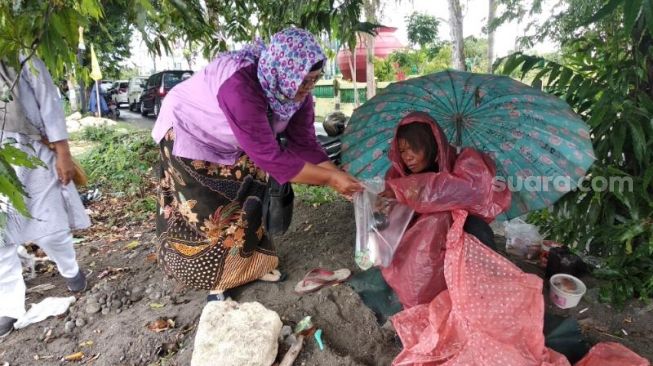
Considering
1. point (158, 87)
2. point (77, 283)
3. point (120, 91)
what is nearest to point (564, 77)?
point (77, 283)

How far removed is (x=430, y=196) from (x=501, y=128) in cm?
62

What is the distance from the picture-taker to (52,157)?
239 cm

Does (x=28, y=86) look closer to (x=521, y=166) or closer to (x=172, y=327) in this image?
(x=172, y=327)

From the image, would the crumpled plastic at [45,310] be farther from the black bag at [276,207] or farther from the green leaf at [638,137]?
the green leaf at [638,137]

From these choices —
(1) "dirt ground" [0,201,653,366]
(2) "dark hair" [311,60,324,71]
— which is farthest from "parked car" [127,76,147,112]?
(2) "dark hair" [311,60,324,71]

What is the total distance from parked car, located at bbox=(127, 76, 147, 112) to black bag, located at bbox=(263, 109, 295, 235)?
51.4 ft

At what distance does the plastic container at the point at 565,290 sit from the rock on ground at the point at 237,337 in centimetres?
156

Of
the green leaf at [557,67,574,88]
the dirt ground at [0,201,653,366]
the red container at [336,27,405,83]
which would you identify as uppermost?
the red container at [336,27,405,83]

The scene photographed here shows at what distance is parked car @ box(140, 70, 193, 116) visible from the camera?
12555mm

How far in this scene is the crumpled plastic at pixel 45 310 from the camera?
2.34m

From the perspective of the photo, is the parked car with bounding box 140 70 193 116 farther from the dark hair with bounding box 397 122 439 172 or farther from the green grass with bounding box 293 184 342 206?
the dark hair with bounding box 397 122 439 172

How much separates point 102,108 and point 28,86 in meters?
12.8

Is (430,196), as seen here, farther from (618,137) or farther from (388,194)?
(618,137)

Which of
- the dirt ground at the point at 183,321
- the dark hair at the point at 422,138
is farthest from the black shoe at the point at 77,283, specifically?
the dark hair at the point at 422,138
